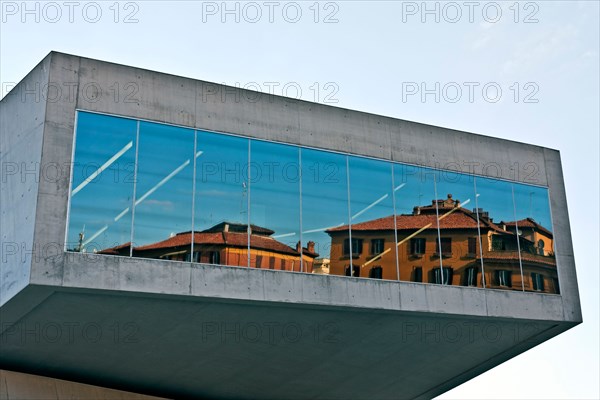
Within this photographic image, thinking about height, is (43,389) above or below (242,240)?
below

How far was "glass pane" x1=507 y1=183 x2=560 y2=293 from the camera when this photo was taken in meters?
26.7

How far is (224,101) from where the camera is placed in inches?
929

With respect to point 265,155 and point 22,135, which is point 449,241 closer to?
point 265,155

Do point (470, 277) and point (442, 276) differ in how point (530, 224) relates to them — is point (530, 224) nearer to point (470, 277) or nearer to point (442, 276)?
point (470, 277)

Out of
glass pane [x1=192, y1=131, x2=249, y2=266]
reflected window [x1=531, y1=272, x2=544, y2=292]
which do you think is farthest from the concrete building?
reflected window [x1=531, y1=272, x2=544, y2=292]

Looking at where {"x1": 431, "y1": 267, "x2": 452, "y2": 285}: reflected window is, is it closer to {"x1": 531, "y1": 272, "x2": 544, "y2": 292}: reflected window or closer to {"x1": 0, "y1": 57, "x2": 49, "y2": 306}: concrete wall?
{"x1": 531, "y1": 272, "x2": 544, "y2": 292}: reflected window

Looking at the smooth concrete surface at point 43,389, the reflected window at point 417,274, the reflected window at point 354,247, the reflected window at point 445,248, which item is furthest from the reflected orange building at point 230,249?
the smooth concrete surface at point 43,389

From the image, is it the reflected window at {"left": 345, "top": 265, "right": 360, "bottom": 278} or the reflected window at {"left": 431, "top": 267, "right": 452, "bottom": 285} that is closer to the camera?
the reflected window at {"left": 345, "top": 265, "right": 360, "bottom": 278}

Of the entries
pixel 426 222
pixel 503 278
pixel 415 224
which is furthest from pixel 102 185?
pixel 503 278

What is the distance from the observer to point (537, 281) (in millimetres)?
26656

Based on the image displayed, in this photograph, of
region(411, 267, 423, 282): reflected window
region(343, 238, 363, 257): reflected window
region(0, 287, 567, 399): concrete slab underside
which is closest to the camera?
region(0, 287, 567, 399): concrete slab underside

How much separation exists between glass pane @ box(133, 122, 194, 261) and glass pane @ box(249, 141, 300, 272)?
1.64m

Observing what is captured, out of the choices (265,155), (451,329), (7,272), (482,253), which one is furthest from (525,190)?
(7,272)

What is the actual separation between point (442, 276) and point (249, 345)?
16.9ft
